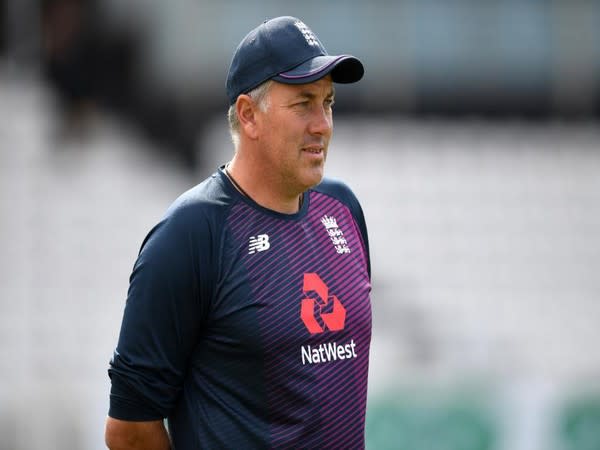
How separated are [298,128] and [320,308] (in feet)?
1.26

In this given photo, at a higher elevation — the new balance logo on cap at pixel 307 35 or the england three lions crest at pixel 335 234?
the new balance logo on cap at pixel 307 35

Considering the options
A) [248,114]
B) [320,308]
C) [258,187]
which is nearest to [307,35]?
[248,114]

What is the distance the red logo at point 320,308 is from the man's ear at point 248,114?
0.33 metres

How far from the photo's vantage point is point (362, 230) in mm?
2666

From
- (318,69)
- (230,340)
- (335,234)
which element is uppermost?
(318,69)

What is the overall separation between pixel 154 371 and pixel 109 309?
546cm

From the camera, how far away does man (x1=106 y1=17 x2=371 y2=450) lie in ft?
7.31

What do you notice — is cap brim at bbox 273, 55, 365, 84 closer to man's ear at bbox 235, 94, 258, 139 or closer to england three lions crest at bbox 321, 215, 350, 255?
man's ear at bbox 235, 94, 258, 139

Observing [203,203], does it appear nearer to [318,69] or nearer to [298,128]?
[298,128]

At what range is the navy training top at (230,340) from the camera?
2225mm

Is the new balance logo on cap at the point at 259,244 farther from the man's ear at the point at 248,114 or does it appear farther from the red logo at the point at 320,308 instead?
the man's ear at the point at 248,114

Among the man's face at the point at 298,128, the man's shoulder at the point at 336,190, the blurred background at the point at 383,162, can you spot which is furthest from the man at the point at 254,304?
the blurred background at the point at 383,162

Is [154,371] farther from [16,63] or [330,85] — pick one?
[16,63]

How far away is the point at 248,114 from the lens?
235cm
